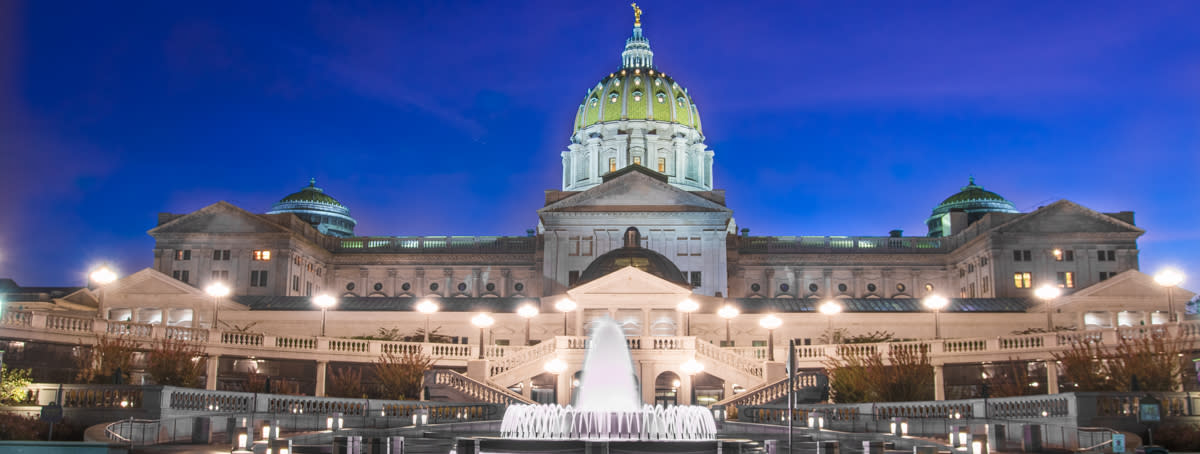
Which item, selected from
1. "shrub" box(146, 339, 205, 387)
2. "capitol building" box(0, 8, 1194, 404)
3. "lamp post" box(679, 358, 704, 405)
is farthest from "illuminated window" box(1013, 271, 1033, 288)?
"shrub" box(146, 339, 205, 387)

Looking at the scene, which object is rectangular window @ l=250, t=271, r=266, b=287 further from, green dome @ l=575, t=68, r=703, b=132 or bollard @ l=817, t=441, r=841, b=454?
bollard @ l=817, t=441, r=841, b=454

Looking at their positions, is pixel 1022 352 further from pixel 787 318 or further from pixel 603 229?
pixel 603 229

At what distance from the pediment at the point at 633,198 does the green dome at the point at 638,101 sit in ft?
138

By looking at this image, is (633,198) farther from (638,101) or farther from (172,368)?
(172,368)

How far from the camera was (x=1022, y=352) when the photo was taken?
56.8 m

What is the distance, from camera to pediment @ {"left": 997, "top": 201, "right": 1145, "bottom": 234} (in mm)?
100125

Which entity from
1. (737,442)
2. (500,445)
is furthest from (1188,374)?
(500,445)

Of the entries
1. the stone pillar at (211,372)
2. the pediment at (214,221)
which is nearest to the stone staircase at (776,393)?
the stone pillar at (211,372)

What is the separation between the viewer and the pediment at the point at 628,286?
7538 cm

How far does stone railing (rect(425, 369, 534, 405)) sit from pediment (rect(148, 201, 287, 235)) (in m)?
57.1

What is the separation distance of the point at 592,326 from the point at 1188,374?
3986cm

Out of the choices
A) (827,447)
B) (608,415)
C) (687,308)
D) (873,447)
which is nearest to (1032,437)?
(873,447)

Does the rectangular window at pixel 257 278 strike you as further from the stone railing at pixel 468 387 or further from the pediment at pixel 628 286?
the stone railing at pixel 468 387

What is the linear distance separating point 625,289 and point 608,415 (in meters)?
39.9
